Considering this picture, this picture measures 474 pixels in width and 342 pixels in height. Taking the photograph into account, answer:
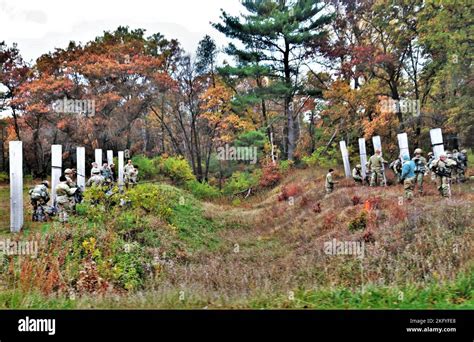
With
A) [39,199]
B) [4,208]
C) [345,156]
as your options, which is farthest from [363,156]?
[4,208]

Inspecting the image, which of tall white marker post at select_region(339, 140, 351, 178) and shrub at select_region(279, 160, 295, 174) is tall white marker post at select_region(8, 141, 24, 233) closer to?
shrub at select_region(279, 160, 295, 174)

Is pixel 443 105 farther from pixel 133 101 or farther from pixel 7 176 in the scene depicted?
pixel 7 176

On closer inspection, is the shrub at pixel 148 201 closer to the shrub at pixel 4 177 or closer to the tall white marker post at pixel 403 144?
the shrub at pixel 4 177

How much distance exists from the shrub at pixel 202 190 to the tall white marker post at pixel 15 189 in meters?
6.12

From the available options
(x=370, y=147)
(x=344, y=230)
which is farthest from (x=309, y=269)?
(x=370, y=147)

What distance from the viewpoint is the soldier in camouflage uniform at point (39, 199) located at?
835cm

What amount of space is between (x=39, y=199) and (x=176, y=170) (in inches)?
240

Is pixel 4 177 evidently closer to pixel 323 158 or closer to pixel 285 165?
pixel 285 165

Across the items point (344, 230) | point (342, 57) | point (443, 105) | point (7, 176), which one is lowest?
point (344, 230)

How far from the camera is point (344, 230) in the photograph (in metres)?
8.27

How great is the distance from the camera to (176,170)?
1411 centimetres

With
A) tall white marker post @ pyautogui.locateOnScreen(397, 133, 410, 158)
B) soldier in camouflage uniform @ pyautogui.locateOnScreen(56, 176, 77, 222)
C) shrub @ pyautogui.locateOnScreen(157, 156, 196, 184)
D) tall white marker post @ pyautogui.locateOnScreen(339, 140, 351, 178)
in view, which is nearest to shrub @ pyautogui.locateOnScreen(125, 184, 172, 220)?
soldier in camouflage uniform @ pyautogui.locateOnScreen(56, 176, 77, 222)

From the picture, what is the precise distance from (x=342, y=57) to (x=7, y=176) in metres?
13.1

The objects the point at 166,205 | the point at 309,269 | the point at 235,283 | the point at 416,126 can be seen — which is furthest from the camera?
the point at 416,126
